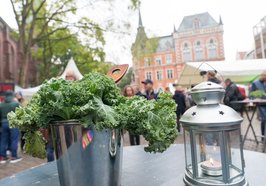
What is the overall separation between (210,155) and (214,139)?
0.17 m

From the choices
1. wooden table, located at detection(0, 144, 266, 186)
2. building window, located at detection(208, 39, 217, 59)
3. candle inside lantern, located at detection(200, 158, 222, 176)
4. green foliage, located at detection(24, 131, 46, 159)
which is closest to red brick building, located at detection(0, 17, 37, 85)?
wooden table, located at detection(0, 144, 266, 186)

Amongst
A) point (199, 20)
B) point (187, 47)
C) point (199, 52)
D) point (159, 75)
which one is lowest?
point (159, 75)

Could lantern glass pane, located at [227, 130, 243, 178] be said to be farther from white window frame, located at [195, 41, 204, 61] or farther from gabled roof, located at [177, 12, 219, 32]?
gabled roof, located at [177, 12, 219, 32]

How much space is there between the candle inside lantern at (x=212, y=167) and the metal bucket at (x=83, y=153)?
374 millimetres

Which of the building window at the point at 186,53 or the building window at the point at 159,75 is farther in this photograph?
the building window at the point at 159,75

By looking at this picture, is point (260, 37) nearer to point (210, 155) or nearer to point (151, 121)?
point (210, 155)

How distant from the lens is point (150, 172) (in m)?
1.30

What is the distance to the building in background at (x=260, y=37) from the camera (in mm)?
40909

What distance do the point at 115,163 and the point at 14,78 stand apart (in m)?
23.0

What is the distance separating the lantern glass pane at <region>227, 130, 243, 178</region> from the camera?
3.25 feet

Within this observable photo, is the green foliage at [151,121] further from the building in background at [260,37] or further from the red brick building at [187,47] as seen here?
the red brick building at [187,47]

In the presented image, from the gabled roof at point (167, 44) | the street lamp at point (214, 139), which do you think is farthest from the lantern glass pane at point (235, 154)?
the gabled roof at point (167, 44)

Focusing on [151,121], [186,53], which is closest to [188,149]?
[151,121]

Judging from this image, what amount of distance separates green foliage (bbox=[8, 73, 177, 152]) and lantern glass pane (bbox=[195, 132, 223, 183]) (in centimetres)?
13
